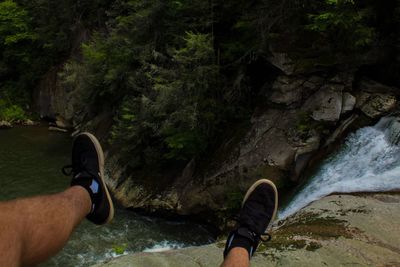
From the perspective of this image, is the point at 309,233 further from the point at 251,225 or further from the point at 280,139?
the point at 280,139

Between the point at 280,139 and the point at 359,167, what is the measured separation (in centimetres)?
193

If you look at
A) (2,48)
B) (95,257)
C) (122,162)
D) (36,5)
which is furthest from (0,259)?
(2,48)

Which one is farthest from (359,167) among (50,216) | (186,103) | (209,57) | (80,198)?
(50,216)

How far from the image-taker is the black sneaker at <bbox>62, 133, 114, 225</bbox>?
13.0 feet

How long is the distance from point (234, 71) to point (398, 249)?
723cm

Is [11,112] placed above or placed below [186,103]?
below

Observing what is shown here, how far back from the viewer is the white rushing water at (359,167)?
7977 mm

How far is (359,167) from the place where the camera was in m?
8.57

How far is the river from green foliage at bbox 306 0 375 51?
5.11m

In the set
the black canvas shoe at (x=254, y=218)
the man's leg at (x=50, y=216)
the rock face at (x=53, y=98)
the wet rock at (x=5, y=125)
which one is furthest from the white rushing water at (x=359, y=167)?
the wet rock at (x=5, y=125)

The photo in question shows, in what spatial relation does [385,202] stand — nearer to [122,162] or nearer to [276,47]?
[276,47]

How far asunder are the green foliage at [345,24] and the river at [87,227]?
511cm

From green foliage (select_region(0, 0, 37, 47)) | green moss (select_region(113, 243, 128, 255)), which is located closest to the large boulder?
green moss (select_region(113, 243, 128, 255))

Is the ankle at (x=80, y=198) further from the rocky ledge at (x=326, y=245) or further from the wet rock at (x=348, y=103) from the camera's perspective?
the wet rock at (x=348, y=103)
